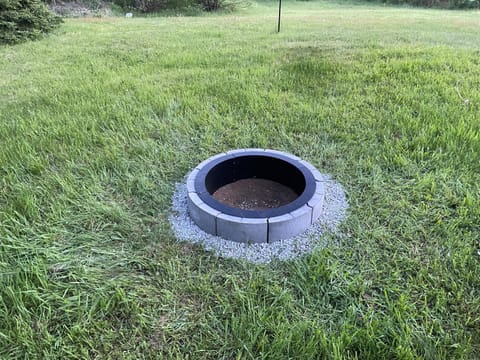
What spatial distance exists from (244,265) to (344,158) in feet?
3.85

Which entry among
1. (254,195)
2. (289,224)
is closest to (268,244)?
(289,224)

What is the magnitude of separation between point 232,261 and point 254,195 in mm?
612

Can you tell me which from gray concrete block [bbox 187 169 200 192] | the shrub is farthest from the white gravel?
the shrub

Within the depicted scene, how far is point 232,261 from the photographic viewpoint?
169cm

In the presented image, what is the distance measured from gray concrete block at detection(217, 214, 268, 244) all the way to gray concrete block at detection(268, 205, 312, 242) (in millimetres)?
34

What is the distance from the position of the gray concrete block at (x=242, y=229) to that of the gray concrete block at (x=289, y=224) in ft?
0.11

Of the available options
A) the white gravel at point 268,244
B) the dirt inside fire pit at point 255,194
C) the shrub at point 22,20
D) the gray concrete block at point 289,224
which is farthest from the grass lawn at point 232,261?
the shrub at point 22,20

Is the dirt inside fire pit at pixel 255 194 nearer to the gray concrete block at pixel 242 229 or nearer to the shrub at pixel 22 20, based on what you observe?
the gray concrete block at pixel 242 229

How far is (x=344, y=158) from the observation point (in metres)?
2.45

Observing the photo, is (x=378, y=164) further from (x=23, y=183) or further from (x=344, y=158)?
(x=23, y=183)

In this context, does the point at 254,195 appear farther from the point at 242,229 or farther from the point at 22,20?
the point at 22,20

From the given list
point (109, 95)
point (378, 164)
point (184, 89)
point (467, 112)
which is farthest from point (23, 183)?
point (467, 112)

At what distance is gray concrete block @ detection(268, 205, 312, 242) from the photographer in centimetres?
172

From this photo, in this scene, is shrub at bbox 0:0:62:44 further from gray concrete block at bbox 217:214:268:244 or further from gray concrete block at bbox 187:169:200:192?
gray concrete block at bbox 217:214:268:244
